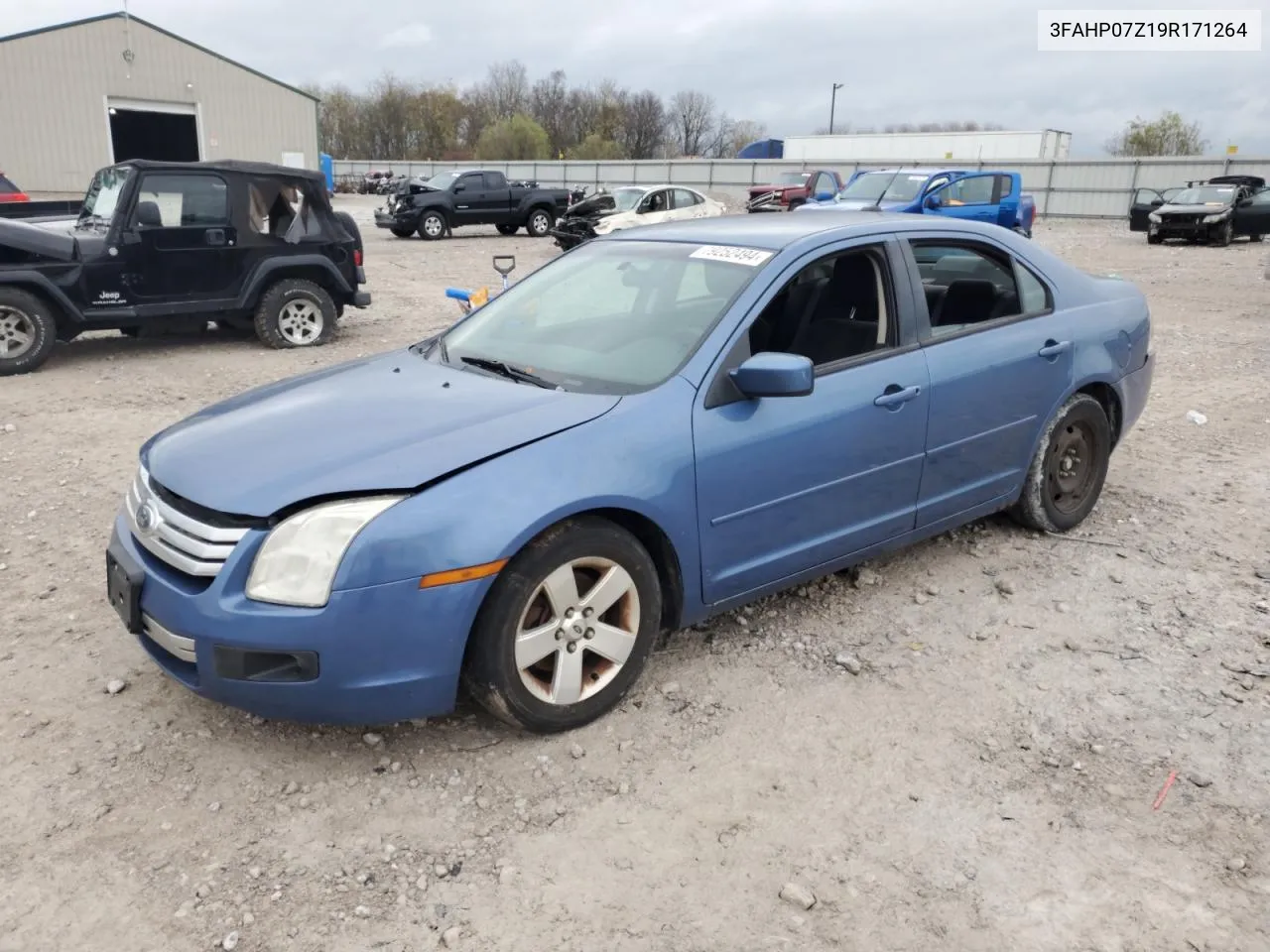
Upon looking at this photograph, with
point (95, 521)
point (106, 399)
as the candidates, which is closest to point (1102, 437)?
point (95, 521)

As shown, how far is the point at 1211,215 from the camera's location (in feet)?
71.9

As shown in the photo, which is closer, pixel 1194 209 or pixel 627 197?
pixel 627 197

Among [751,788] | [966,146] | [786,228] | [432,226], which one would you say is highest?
[966,146]

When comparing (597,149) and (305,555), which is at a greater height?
(597,149)

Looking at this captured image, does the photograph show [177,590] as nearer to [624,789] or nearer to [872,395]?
[624,789]

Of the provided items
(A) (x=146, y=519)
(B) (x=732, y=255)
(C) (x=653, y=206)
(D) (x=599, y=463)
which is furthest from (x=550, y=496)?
(C) (x=653, y=206)

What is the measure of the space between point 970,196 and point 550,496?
57.9 feet

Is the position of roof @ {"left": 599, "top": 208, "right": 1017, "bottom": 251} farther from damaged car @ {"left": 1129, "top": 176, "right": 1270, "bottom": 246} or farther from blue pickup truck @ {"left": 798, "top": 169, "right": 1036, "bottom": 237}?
damaged car @ {"left": 1129, "top": 176, "right": 1270, "bottom": 246}

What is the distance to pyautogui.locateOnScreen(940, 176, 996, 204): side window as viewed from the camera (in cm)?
1802

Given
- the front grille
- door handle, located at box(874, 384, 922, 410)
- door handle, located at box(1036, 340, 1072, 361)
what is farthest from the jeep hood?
door handle, located at box(1036, 340, 1072, 361)

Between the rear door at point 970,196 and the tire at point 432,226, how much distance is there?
12.3 metres

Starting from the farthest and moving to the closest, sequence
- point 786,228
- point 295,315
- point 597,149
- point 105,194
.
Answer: point 597,149
point 295,315
point 105,194
point 786,228

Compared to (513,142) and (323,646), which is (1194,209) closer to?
(323,646)

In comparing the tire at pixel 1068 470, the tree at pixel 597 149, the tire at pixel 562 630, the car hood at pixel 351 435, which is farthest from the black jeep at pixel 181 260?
the tree at pixel 597 149
